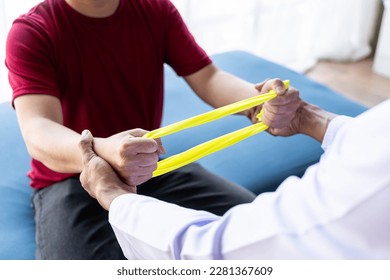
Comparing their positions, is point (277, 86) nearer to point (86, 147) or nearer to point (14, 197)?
point (86, 147)

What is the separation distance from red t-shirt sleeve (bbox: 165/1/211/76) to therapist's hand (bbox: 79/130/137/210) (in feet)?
1.74

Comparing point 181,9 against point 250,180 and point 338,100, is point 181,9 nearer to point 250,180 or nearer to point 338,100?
point 338,100

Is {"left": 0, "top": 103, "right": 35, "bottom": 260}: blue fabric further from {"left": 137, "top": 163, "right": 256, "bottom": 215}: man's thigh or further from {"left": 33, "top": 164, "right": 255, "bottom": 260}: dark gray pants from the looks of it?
{"left": 137, "top": 163, "right": 256, "bottom": 215}: man's thigh

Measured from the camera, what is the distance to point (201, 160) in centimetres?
172

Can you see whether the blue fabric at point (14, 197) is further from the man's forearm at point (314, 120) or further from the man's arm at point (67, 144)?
the man's forearm at point (314, 120)

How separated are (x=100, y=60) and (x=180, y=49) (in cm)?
26

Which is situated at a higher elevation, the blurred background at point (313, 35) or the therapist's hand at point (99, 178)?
the therapist's hand at point (99, 178)

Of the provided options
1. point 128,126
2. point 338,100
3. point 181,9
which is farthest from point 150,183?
point 181,9

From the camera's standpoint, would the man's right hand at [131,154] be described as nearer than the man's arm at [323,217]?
No

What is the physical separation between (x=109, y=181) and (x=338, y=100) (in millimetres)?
1482

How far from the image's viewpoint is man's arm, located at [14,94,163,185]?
35.0 inches

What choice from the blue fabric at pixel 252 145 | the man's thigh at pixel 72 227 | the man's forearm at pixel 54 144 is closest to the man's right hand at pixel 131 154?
the man's forearm at pixel 54 144

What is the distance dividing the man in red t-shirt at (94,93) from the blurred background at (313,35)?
136 centimetres

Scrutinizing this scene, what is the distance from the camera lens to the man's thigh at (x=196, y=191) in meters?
1.33
